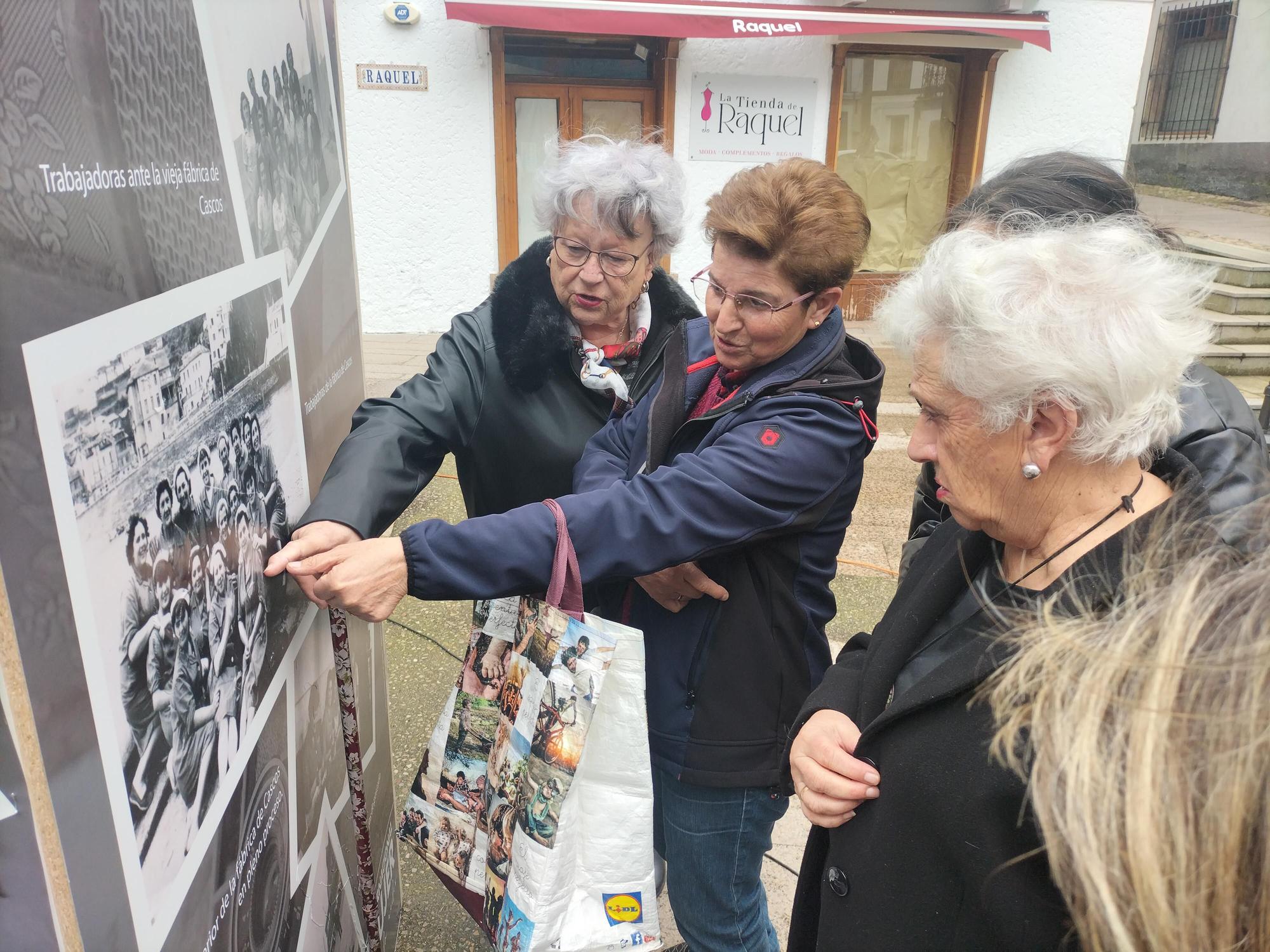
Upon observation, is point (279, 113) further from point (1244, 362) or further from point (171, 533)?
point (1244, 362)

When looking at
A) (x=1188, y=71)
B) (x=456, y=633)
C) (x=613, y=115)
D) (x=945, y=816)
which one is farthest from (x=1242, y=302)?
(x=1188, y=71)

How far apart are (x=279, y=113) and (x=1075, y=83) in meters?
8.87

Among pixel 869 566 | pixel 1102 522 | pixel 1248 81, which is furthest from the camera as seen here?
pixel 1248 81

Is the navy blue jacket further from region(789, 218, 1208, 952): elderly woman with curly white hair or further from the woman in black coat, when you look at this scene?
the woman in black coat

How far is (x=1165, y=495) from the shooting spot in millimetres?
1157

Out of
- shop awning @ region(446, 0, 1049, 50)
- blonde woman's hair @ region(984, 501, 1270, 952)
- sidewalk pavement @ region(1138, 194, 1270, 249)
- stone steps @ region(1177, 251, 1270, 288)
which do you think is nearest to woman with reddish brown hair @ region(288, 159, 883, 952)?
blonde woman's hair @ region(984, 501, 1270, 952)

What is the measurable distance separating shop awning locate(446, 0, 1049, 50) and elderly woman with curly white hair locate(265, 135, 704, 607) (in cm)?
563

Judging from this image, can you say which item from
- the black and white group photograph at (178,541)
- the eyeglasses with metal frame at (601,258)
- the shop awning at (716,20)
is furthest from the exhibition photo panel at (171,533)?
the shop awning at (716,20)

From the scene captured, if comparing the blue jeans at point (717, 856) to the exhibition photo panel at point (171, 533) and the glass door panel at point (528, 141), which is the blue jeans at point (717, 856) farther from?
the glass door panel at point (528, 141)

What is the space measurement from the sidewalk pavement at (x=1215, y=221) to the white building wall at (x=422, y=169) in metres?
6.50

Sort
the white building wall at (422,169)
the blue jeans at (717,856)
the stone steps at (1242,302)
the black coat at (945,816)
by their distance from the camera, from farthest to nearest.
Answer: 1. the stone steps at (1242,302)
2. the white building wall at (422,169)
3. the blue jeans at (717,856)
4. the black coat at (945,816)

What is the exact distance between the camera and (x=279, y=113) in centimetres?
128

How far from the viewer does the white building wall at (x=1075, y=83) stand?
8023 millimetres

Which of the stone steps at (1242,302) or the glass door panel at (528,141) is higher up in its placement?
the glass door panel at (528,141)
